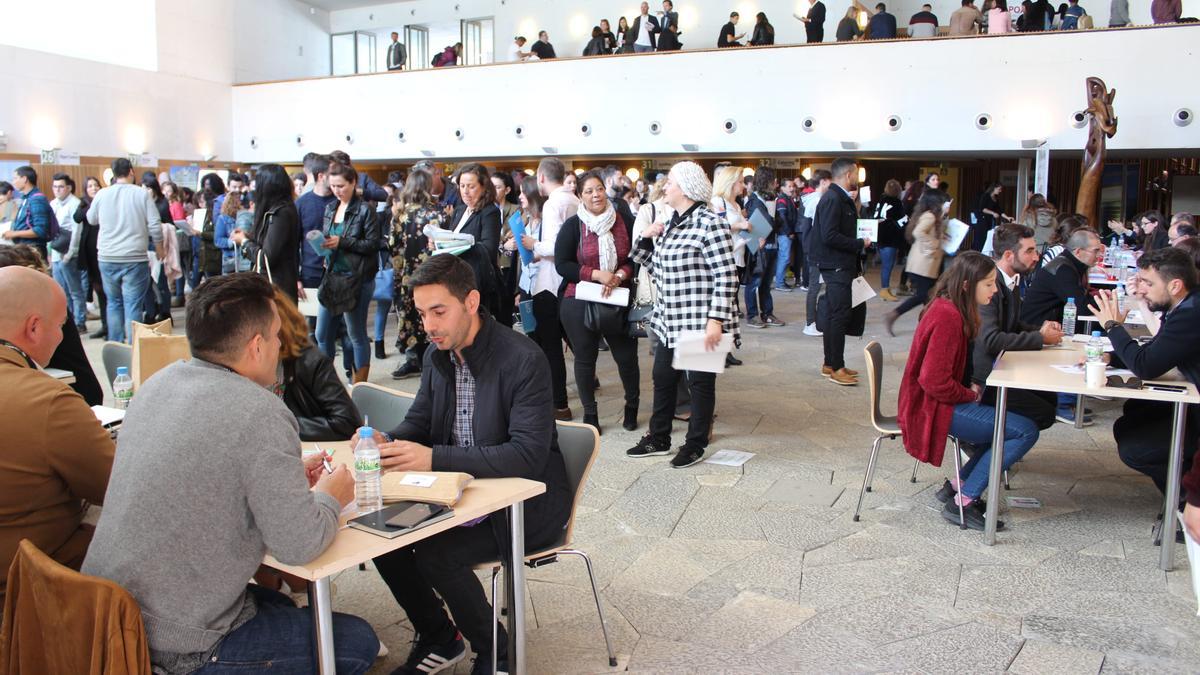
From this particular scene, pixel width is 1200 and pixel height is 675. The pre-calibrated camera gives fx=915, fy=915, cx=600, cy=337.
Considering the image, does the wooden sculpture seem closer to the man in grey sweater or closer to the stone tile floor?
the stone tile floor

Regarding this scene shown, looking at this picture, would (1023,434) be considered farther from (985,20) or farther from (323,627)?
(985,20)

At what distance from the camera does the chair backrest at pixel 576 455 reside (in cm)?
287

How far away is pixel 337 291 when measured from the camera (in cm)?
611

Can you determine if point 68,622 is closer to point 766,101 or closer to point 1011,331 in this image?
point 1011,331

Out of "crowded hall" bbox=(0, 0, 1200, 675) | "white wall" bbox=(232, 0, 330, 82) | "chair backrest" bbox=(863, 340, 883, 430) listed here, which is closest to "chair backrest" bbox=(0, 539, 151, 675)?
"crowded hall" bbox=(0, 0, 1200, 675)

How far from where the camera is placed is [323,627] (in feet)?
6.86

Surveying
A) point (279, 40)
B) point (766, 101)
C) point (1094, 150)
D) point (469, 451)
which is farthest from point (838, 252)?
point (279, 40)

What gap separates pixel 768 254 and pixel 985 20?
9435 millimetres

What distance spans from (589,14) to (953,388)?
62.0 feet

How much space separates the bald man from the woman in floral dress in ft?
12.1

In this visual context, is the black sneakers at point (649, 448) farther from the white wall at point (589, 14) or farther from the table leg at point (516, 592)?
the white wall at point (589, 14)

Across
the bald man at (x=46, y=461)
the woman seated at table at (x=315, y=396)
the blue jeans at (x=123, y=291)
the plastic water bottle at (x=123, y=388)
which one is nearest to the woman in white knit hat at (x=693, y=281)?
the woman seated at table at (x=315, y=396)

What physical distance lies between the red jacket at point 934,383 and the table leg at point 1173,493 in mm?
769

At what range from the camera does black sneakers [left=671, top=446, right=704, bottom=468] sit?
16.6 feet
